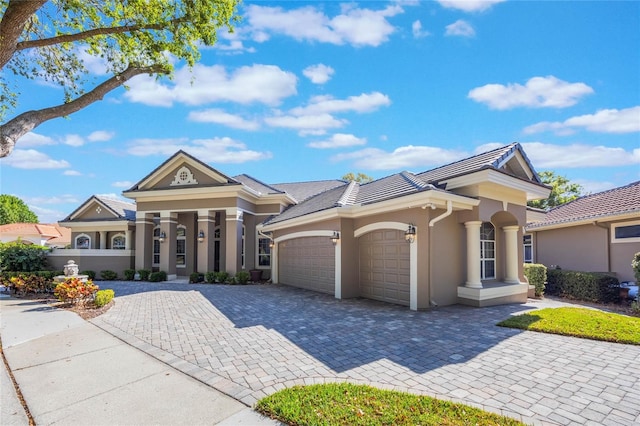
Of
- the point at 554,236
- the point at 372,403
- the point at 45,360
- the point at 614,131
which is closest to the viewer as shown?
the point at 372,403

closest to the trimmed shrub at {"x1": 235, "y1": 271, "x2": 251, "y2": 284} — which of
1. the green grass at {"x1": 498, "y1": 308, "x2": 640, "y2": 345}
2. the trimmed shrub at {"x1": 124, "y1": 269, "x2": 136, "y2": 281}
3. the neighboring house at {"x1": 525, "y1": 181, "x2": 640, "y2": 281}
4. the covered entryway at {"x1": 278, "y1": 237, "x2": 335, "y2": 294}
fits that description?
the covered entryway at {"x1": 278, "y1": 237, "x2": 335, "y2": 294}

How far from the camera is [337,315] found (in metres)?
8.09

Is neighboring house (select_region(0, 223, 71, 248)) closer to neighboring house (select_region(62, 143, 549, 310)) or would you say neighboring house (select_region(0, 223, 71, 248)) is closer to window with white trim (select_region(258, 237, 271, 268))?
window with white trim (select_region(258, 237, 271, 268))

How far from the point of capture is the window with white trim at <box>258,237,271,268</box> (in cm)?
1738

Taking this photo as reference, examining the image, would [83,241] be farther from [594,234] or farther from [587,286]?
[594,234]

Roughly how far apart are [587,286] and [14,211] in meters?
65.6

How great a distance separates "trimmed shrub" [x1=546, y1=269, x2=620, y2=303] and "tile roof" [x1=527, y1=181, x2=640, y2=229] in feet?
8.29

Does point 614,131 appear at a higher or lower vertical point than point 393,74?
lower

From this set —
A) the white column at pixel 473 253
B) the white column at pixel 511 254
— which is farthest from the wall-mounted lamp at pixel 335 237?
the white column at pixel 511 254

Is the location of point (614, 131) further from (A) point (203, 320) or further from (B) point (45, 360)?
(B) point (45, 360)

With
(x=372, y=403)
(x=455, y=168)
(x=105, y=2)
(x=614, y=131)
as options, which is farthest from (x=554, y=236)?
(x=105, y=2)

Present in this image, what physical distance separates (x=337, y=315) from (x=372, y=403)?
15.0 feet

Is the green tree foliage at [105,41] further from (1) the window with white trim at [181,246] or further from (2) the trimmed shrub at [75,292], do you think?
(1) the window with white trim at [181,246]

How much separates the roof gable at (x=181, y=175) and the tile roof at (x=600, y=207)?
16413 millimetres
